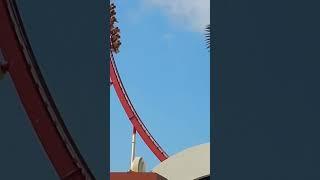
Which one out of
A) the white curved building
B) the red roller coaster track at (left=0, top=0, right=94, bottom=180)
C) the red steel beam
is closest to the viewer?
the red roller coaster track at (left=0, top=0, right=94, bottom=180)

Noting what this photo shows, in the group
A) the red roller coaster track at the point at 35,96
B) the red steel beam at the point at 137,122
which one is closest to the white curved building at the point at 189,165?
the red steel beam at the point at 137,122

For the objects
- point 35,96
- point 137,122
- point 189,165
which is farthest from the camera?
point 137,122

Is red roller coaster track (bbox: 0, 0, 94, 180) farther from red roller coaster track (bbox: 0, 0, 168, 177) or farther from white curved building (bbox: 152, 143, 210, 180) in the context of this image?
white curved building (bbox: 152, 143, 210, 180)

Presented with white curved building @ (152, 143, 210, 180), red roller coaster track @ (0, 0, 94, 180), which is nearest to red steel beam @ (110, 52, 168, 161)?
white curved building @ (152, 143, 210, 180)

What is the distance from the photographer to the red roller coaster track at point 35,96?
309 inches

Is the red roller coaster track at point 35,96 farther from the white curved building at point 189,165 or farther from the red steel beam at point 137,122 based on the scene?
the red steel beam at point 137,122

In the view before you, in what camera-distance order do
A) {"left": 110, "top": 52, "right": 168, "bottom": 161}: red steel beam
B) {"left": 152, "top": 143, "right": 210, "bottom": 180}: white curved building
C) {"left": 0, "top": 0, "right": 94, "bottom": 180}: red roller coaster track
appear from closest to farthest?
1. {"left": 0, "top": 0, "right": 94, "bottom": 180}: red roller coaster track
2. {"left": 152, "top": 143, "right": 210, "bottom": 180}: white curved building
3. {"left": 110, "top": 52, "right": 168, "bottom": 161}: red steel beam

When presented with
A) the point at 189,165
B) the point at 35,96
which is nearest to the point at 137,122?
the point at 189,165

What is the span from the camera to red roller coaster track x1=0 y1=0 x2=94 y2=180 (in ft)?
25.8

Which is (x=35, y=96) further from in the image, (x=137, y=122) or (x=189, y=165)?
(x=137, y=122)

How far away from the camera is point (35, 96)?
810 cm
